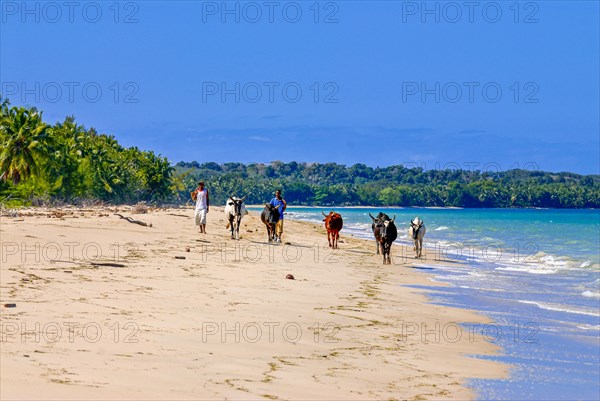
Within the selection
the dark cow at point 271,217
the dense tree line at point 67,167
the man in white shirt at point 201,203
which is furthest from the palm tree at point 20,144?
the dark cow at point 271,217

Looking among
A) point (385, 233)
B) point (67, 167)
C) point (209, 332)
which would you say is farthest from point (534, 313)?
point (67, 167)

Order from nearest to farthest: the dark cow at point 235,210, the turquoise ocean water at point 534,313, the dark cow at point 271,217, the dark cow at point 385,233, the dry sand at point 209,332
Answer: the dry sand at point 209,332 → the turquoise ocean water at point 534,313 → the dark cow at point 385,233 → the dark cow at point 271,217 → the dark cow at point 235,210

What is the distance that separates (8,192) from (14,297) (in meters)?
35.8

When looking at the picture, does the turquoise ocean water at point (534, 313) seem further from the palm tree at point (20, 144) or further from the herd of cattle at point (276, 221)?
the palm tree at point (20, 144)

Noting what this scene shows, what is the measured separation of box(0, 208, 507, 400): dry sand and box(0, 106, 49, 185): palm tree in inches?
1339

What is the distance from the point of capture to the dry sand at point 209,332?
7711 millimetres

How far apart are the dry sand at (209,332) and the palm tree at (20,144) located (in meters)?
34.0

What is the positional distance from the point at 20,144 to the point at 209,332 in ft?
149

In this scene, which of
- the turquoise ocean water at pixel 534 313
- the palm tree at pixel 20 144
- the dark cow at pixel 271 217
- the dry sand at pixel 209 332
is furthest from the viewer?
the palm tree at pixel 20 144

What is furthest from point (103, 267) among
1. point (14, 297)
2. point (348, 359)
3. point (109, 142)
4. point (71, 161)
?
point (109, 142)

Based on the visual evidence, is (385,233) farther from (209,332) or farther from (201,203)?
(209,332)

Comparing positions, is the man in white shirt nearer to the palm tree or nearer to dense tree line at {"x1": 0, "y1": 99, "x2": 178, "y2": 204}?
dense tree line at {"x1": 0, "y1": 99, "x2": 178, "y2": 204}

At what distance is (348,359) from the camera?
9766 mm

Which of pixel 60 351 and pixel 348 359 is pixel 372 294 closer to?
pixel 348 359
